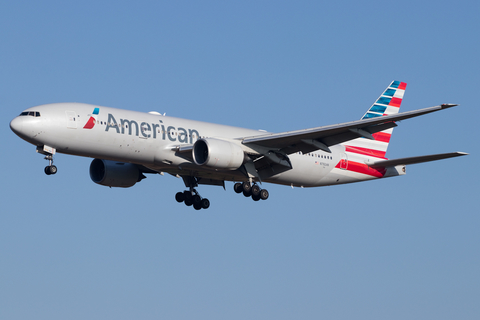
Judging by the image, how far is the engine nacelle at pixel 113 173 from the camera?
141ft

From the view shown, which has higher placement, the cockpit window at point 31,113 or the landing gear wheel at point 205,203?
the cockpit window at point 31,113

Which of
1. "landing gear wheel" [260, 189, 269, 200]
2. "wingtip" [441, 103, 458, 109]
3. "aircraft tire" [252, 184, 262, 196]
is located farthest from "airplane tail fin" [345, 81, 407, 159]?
"wingtip" [441, 103, 458, 109]

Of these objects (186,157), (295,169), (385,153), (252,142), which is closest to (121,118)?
(186,157)

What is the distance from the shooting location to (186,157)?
38.2 meters

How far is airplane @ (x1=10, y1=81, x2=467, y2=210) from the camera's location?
116ft

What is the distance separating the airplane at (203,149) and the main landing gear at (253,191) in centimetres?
6

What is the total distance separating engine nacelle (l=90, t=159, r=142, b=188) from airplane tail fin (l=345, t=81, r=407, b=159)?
13.7 m

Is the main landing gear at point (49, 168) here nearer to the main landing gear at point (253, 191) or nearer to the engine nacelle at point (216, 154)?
the engine nacelle at point (216, 154)

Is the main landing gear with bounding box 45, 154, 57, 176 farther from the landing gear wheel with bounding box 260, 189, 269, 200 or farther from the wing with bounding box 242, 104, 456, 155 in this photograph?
the landing gear wheel with bounding box 260, 189, 269, 200

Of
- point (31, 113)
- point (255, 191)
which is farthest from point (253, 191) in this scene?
point (31, 113)

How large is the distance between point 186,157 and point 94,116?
5.48m

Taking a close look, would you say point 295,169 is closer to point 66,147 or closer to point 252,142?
point 252,142

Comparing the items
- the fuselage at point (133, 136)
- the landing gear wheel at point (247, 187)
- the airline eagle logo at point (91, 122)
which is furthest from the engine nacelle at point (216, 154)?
the airline eagle logo at point (91, 122)

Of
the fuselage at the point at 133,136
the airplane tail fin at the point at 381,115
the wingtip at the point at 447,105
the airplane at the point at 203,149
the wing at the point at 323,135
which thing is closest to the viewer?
the wingtip at the point at 447,105
